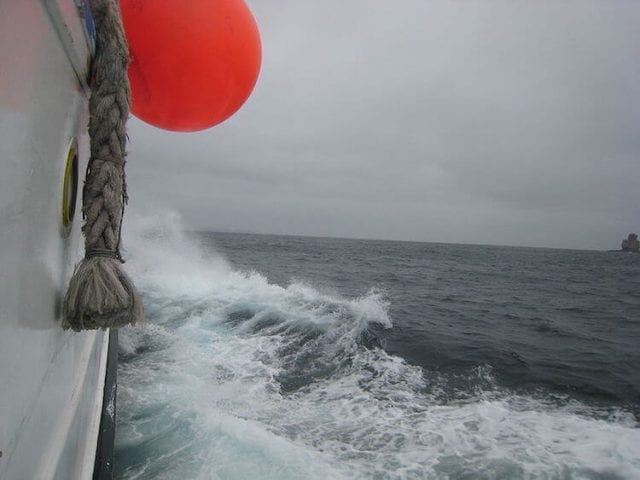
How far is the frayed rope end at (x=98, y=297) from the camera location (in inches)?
53.3

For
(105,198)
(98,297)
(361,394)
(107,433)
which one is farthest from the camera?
(361,394)

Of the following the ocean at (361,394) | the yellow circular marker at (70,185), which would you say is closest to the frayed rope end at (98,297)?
the yellow circular marker at (70,185)

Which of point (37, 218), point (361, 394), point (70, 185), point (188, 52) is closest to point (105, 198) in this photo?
point (70, 185)

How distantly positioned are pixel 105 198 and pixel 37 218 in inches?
11.9

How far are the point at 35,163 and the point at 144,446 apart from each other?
4.13 m

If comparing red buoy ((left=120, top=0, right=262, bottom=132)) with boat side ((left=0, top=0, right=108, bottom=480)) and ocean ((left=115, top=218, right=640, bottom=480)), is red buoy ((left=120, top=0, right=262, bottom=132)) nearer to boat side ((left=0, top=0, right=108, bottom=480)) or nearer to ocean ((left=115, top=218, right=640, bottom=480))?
boat side ((left=0, top=0, right=108, bottom=480))

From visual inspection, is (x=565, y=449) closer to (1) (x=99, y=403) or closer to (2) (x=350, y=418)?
(2) (x=350, y=418)

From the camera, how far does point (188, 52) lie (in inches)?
66.9

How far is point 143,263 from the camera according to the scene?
17984 mm

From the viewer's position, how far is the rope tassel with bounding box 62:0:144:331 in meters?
1.37

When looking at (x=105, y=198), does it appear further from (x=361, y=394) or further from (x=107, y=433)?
(x=361, y=394)

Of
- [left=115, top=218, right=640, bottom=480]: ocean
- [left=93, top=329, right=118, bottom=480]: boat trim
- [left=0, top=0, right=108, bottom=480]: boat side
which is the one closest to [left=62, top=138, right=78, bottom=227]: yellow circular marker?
[left=0, top=0, right=108, bottom=480]: boat side

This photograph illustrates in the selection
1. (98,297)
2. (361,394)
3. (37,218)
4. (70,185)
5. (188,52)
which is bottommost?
(361,394)

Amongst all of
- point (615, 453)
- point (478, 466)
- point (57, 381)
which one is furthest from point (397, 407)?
point (57, 381)
